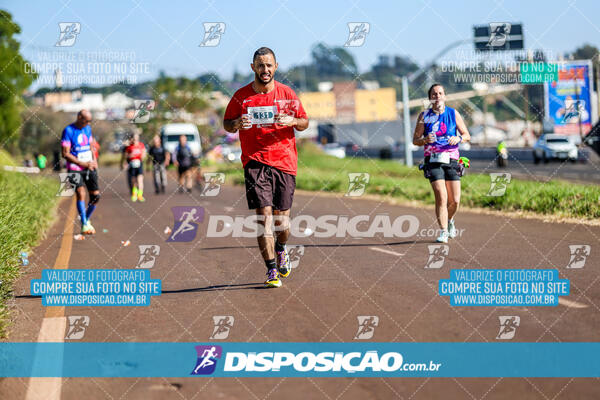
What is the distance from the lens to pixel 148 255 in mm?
10695

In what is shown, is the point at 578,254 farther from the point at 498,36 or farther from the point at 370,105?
the point at 370,105

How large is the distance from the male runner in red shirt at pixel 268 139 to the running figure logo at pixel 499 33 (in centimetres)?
1101

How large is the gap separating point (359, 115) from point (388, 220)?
115155mm

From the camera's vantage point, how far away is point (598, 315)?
6113mm

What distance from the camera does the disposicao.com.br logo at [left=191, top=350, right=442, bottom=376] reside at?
199 inches

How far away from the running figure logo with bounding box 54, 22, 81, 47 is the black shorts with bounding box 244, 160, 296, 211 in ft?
24.0

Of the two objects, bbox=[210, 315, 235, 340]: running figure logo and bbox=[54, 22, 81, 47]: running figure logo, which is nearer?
bbox=[210, 315, 235, 340]: running figure logo

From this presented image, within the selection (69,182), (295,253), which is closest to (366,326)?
(295,253)

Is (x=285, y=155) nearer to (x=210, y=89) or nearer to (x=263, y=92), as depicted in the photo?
(x=263, y=92)

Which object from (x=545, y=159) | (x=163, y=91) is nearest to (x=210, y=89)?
(x=163, y=91)

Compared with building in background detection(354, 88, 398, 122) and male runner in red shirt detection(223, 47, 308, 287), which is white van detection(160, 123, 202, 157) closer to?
male runner in red shirt detection(223, 47, 308, 287)

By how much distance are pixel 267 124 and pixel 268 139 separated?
6.2 inches

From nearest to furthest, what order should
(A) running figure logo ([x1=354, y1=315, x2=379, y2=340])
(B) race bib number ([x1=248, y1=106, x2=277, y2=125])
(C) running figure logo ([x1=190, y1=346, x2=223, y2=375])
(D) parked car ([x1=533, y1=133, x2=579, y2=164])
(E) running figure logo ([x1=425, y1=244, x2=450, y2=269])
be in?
1. (C) running figure logo ([x1=190, y1=346, x2=223, y2=375])
2. (A) running figure logo ([x1=354, y1=315, x2=379, y2=340])
3. (B) race bib number ([x1=248, y1=106, x2=277, y2=125])
4. (E) running figure logo ([x1=425, y1=244, x2=450, y2=269])
5. (D) parked car ([x1=533, y1=133, x2=579, y2=164])

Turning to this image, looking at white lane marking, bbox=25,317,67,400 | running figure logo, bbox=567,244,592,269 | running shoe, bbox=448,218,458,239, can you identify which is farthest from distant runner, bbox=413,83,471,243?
white lane marking, bbox=25,317,67,400
